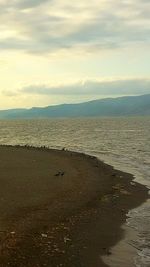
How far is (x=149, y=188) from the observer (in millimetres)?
31484

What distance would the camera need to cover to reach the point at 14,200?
23.1 metres

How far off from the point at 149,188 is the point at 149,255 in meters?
15.5

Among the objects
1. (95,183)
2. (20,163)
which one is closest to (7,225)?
(95,183)

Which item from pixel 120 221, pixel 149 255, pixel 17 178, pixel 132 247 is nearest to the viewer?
pixel 149 255

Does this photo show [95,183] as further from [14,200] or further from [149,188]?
[14,200]

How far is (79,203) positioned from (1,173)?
32.8 feet

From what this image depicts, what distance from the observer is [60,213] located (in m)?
21.6

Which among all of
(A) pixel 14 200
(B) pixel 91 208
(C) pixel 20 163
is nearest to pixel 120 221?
(B) pixel 91 208

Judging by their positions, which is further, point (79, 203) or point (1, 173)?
point (1, 173)

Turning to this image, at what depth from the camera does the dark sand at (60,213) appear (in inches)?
599

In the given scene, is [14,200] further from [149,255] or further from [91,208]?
[149,255]

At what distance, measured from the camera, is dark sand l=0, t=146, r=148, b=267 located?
1521cm

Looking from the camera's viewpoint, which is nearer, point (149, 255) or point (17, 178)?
point (149, 255)

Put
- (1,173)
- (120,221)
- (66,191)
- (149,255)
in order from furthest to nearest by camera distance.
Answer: (1,173), (66,191), (120,221), (149,255)
